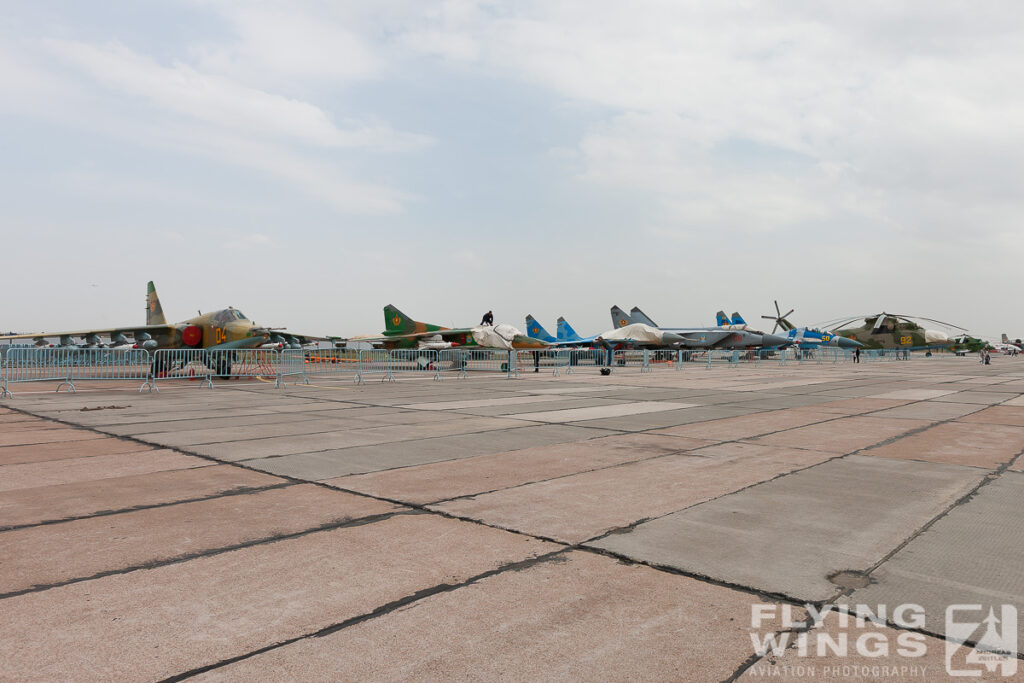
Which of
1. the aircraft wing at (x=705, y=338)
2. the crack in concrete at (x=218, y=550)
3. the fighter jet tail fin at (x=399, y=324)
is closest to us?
the crack in concrete at (x=218, y=550)

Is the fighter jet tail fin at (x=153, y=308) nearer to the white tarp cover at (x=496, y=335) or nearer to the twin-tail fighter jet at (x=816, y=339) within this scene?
the white tarp cover at (x=496, y=335)

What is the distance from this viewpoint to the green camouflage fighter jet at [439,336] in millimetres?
29938

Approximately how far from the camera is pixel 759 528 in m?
3.85

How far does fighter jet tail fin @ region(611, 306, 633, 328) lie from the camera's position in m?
54.0

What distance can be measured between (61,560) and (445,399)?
32.4ft

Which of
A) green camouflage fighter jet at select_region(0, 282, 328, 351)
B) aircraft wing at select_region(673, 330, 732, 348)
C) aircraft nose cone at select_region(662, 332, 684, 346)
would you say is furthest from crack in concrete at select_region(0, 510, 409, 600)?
aircraft wing at select_region(673, 330, 732, 348)

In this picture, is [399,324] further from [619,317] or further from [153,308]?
[619,317]

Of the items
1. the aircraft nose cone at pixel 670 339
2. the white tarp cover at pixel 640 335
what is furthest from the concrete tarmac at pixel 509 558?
the aircraft nose cone at pixel 670 339

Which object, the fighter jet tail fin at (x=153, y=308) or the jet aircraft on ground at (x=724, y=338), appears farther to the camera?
the jet aircraft on ground at (x=724, y=338)

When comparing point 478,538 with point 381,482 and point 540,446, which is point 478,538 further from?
point 540,446

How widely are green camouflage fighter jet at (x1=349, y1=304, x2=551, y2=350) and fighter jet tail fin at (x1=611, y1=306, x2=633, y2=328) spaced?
2079 cm

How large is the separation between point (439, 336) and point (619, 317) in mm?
26172

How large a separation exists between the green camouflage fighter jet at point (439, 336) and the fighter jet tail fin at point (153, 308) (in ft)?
34.6

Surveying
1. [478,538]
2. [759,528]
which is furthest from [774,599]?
[478,538]
